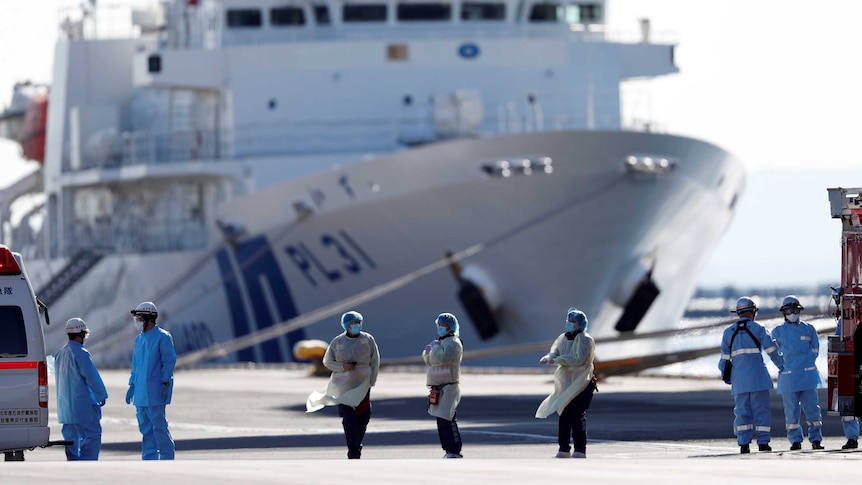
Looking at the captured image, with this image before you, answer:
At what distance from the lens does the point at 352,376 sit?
14094mm

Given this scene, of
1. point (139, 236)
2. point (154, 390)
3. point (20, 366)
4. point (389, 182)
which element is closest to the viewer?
point (20, 366)

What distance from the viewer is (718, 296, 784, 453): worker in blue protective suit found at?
45.7 feet

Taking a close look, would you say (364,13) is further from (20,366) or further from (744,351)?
(20,366)

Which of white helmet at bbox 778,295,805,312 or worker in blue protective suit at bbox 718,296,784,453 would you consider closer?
worker in blue protective suit at bbox 718,296,784,453

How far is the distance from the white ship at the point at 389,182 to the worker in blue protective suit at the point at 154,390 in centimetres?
1397

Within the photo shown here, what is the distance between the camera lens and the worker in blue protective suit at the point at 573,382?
13.7m

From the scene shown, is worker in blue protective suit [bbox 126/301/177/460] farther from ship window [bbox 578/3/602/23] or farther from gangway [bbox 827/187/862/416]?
ship window [bbox 578/3/602/23]

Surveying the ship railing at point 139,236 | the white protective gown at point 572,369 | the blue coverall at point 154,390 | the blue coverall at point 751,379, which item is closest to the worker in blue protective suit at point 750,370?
the blue coverall at point 751,379

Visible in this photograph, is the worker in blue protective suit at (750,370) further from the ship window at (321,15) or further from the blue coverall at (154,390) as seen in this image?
the ship window at (321,15)

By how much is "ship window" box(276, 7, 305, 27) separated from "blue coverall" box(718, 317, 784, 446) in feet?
61.5

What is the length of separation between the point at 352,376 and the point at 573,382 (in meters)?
1.64

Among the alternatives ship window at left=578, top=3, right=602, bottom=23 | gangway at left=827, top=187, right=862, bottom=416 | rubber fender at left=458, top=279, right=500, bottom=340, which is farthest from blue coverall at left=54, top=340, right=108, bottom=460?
ship window at left=578, top=3, right=602, bottom=23

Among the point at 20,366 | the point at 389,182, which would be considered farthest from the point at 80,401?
the point at 389,182

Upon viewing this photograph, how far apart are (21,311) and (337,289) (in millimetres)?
16403
